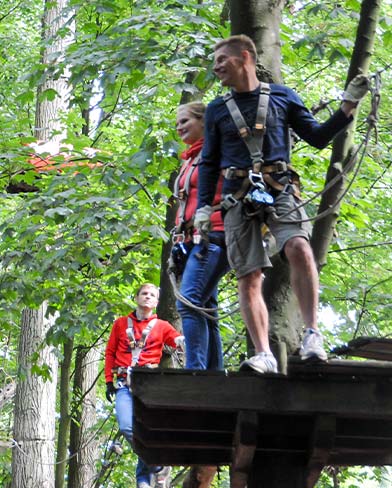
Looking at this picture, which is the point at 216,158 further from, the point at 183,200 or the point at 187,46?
the point at 187,46

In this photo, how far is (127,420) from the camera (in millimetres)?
8695

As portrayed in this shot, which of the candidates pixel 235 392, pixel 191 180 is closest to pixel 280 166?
pixel 191 180

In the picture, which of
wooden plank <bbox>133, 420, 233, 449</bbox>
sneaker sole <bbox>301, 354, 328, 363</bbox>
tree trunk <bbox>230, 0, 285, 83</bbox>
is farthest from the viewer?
tree trunk <bbox>230, 0, 285, 83</bbox>

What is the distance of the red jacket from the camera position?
884cm

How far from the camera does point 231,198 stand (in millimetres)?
5590

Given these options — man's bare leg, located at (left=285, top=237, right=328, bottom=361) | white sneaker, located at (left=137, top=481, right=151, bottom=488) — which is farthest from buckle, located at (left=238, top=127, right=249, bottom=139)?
A: white sneaker, located at (left=137, top=481, right=151, bottom=488)

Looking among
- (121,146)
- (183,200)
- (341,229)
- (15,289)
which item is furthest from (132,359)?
(121,146)

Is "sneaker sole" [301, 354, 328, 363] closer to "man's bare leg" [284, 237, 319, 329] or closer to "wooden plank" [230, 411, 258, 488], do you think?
"man's bare leg" [284, 237, 319, 329]

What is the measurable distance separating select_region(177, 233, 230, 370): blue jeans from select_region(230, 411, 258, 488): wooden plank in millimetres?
747

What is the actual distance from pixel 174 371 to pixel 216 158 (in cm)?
121

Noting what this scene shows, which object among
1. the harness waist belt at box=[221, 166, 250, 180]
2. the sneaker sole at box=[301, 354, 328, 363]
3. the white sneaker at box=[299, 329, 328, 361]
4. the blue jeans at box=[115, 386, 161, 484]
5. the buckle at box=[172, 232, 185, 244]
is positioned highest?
the harness waist belt at box=[221, 166, 250, 180]

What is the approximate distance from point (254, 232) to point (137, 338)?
3475mm

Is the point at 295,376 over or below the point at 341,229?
below

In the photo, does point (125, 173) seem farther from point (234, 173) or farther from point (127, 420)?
point (234, 173)
